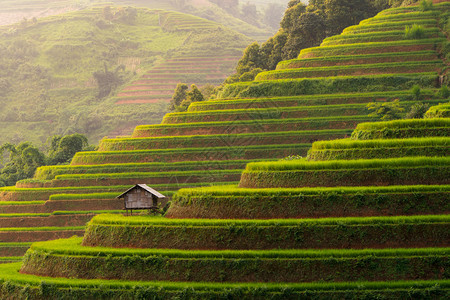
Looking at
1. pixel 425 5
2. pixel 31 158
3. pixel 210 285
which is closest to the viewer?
pixel 210 285

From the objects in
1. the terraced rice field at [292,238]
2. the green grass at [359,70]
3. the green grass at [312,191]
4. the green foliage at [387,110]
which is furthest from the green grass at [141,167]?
the green grass at [312,191]

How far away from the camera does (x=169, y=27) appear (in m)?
122

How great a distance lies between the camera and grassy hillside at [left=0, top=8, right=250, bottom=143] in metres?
84.8

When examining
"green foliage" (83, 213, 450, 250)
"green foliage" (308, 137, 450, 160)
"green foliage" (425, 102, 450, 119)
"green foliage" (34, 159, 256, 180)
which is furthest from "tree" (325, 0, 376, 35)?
"green foliage" (83, 213, 450, 250)

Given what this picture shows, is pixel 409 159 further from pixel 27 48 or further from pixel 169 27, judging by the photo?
pixel 169 27

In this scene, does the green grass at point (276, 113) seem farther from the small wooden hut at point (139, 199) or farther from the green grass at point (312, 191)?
the green grass at point (312, 191)

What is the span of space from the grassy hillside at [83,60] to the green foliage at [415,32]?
4882 centimetres

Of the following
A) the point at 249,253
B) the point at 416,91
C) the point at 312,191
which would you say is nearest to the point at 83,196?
the point at 249,253

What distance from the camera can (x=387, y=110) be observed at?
32.5 meters

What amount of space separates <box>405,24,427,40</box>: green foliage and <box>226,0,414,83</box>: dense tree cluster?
1221 cm

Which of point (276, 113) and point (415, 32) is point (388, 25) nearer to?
point (415, 32)

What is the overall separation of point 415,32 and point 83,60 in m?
77.2

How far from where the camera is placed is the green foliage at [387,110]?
31828 mm

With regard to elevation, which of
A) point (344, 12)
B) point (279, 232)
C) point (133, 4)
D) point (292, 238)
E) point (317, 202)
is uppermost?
point (133, 4)
